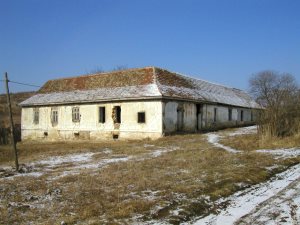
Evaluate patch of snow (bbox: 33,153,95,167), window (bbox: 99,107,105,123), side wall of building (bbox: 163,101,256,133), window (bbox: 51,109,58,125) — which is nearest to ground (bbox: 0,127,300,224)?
patch of snow (bbox: 33,153,95,167)

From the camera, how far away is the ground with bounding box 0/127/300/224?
21.2 ft

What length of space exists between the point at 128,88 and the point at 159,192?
18.5 m

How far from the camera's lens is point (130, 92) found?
2517 centimetres

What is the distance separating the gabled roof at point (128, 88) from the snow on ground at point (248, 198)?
14.3m

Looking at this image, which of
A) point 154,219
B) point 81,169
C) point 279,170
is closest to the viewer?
point 154,219

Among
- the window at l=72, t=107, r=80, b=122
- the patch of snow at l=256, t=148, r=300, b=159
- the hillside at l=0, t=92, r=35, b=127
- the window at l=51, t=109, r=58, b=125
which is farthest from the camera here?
the hillside at l=0, t=92, r=35, b=127

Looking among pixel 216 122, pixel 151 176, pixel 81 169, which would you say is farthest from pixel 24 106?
pixel 151 176

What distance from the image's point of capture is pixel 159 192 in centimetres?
808

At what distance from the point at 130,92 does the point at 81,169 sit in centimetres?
1375

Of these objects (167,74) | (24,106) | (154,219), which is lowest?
(154,219)

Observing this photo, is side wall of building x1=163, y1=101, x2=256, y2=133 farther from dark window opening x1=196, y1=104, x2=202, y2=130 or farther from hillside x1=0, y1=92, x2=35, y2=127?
hillside x1=0, y1=92, x2=35, y2=127

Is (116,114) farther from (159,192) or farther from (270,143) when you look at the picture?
(159,192)

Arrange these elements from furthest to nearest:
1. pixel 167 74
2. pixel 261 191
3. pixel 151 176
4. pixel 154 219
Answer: pixel 167 74
pixel 151 176
pixel 261 191
pixel 154 219

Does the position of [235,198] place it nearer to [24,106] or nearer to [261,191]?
[261,191]
